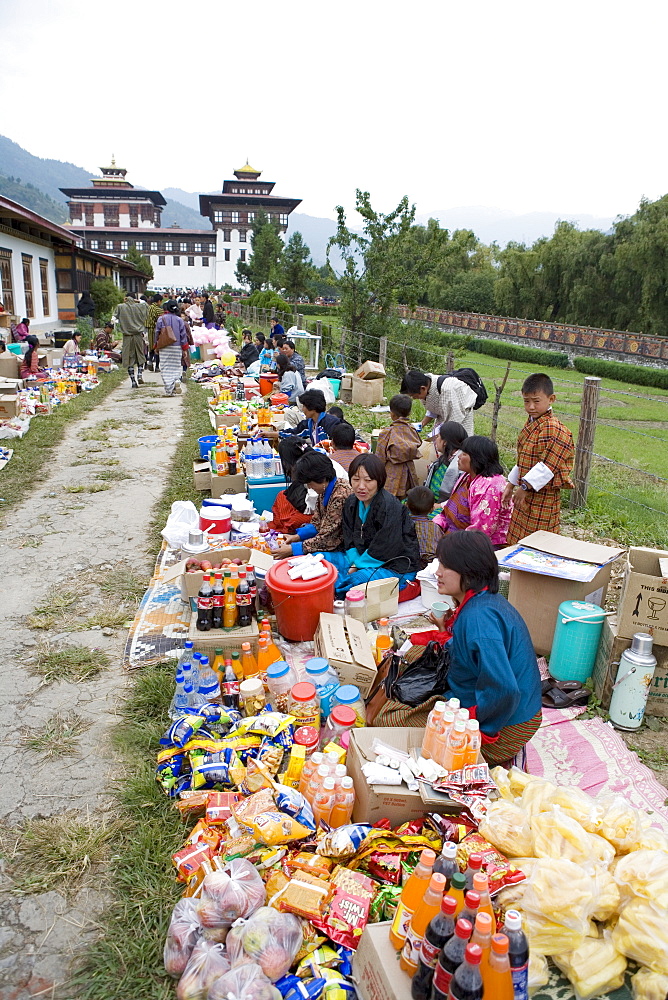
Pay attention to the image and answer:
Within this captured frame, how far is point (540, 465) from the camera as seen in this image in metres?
4.39

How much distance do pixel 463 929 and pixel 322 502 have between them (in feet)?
11.6

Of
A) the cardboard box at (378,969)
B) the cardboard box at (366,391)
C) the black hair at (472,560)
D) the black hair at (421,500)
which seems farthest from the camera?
the cardboard box at (366,391)

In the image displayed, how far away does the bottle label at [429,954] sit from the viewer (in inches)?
65.7

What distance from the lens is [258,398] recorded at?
1073 cm

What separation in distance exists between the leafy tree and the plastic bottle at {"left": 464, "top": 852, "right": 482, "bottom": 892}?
25281mm

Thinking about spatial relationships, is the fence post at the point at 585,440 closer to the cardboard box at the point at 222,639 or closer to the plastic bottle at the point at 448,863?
the cardboard box at the point at 222,639

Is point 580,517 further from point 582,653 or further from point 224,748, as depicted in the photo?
point 224,748

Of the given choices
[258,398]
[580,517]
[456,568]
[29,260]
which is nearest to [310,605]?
[456,568]

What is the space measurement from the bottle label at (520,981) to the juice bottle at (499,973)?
11 cm

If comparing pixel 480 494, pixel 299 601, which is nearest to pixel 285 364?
pixel 480 494

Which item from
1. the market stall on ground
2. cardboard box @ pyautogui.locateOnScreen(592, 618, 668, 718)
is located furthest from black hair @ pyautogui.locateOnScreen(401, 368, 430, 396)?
cardboard box @ pyautogui.locateOnScreen(592, 618, 668, 718)

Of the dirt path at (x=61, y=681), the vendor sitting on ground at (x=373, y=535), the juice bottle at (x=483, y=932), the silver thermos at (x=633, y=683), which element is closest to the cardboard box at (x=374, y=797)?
the juice bottle at (x=483, y=932)

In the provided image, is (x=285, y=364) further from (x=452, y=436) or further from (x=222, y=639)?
(x=222, y=639)

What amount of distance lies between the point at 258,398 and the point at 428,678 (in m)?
8.30
